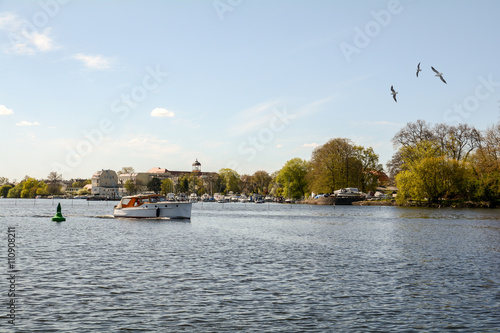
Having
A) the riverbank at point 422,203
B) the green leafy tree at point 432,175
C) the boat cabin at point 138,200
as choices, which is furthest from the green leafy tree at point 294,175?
Answer: the boat cabin at point 138,200

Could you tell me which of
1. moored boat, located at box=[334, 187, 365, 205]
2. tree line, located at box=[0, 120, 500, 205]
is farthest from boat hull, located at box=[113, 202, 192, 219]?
moored boat, located at box=[334, 187, 365, 205]

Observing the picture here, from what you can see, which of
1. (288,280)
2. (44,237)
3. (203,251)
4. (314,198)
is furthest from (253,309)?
(314,198)

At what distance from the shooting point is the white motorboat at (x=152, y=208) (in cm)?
6731

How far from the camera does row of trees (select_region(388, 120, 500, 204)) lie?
93550 mm

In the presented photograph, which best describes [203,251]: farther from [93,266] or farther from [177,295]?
[177,295]

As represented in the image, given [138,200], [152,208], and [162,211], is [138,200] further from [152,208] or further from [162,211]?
[162,211]

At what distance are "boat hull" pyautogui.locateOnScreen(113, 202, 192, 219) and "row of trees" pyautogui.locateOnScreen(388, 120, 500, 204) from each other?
179 ft

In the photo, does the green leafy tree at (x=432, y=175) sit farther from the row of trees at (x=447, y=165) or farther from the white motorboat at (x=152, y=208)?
the white motorboat at (x=152, y=208)

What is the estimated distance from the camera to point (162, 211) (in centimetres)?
6781

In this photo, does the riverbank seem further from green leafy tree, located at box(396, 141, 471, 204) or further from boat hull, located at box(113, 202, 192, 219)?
boat hull, located at box(113, 202, 192, 219)

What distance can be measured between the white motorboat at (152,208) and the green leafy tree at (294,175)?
93.1 metres

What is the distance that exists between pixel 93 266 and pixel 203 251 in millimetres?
8605

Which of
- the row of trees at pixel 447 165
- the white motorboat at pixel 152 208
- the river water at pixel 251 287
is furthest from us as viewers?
the row of trees at pixel 447 165

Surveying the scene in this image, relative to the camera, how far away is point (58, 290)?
19.4 m
